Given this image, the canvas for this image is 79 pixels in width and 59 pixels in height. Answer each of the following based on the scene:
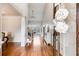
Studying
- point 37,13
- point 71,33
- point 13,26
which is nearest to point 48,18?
point 37,13

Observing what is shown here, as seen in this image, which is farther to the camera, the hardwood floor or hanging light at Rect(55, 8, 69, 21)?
the hardwood floor

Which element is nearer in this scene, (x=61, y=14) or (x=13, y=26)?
(x=61, y=14)

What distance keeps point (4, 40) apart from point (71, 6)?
3.25 ft

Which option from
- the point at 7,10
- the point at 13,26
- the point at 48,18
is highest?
the point at 7,10

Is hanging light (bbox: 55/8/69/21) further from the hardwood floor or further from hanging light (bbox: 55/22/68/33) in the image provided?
the hardwood floor

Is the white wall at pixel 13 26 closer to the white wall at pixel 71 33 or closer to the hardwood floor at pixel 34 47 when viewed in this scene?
the hardwood floor at pixel 34 47

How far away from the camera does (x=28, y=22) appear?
1.74 meters

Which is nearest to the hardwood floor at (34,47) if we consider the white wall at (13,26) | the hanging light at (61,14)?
the white wall at (13,26)

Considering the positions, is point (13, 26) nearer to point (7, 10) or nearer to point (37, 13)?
point (7, 10)

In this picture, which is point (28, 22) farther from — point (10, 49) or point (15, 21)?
point (10, 49)

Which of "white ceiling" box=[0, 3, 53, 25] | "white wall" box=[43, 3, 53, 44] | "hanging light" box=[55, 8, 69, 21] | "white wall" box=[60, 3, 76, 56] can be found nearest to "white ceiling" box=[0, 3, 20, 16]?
"white ceiling" box=[0, 3, 53, 25]

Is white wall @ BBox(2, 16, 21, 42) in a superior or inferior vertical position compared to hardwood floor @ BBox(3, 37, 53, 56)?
superior

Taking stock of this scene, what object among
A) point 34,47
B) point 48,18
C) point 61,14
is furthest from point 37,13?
point 34,47

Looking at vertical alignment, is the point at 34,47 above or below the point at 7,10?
below
